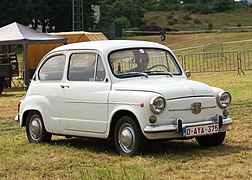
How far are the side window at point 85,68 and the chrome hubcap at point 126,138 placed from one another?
0.92 meters

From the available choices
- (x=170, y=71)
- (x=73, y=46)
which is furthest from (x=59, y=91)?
(x=170, y=71)

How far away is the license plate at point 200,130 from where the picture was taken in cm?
894

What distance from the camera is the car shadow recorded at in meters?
9.18

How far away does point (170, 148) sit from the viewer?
387 inches

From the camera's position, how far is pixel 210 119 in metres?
9.35

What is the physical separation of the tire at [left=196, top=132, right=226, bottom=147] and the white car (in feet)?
0.05

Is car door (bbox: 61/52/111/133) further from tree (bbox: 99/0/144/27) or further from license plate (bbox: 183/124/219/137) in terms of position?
tree (bbox: 99/0/144/27)

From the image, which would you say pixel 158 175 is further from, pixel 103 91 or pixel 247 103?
pixel 247 103

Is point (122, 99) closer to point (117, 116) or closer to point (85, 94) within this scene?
point (117, 116)

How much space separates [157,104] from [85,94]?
1352 mm

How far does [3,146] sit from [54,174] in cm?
267

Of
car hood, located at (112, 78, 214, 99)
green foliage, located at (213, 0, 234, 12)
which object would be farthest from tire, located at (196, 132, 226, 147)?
green foliage, located at (213, 0, 234, 12)

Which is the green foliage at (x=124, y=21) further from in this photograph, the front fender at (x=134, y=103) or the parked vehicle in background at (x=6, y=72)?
the front fender at (x=134, y=103)

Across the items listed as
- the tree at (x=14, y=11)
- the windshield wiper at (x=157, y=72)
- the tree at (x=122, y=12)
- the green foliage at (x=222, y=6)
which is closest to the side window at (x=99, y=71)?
the windshield wiper at (x=157, y=72)
